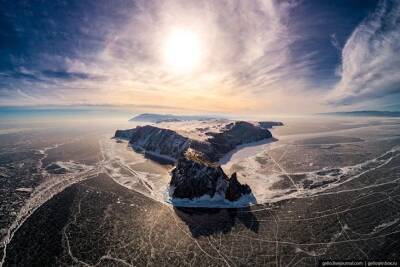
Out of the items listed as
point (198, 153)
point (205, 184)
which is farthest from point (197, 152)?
point (205, 184)

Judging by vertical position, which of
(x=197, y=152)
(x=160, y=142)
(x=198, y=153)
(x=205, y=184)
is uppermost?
(x=197, y=152)

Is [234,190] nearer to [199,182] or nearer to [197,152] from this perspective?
[199,182]

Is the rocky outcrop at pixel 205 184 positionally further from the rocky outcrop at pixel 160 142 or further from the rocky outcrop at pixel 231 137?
the rocky outcrop at pixel 231 137

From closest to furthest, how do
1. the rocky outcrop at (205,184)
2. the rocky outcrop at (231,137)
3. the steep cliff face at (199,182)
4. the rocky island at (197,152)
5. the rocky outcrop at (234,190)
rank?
the rocky outcrop at (234,190) < the rocky outcrop at (205,184) < the steep cliff face at (199,182) < the rocky island at (197,152) < the rocky outcrop at (231,137)

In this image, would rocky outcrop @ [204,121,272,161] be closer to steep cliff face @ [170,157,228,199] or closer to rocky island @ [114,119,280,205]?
rocky island @ [114,119,280,205]

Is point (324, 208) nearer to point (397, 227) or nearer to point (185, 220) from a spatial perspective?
point (397, 227)

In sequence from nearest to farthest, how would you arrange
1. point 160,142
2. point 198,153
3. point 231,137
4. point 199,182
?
point 199,182 → point 198,153 → point 160,142 → point 231,137

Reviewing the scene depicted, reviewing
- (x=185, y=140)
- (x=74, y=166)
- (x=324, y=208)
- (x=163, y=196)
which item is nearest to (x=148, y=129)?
(x=185, y=140)

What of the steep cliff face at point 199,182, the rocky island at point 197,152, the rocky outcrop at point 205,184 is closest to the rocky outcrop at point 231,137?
the rocky island at point 197,152
